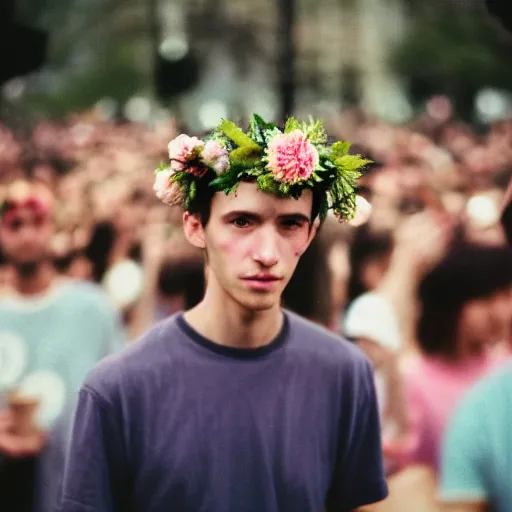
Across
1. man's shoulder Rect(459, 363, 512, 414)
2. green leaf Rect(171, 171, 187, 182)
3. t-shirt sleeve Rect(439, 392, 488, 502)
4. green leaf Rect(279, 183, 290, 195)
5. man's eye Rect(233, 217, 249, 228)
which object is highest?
green leaf Rect(171, 171, 187, 182)

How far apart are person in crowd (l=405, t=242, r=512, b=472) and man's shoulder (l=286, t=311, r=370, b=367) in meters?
1.60

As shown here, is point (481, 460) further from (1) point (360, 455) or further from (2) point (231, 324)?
(2) point (231, 324)

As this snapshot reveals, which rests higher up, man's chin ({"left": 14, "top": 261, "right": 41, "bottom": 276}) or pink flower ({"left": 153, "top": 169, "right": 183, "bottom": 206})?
pink flower ({"left": 153, "top": 169, "right": 183, "bottom": 206})

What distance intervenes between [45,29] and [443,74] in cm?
200

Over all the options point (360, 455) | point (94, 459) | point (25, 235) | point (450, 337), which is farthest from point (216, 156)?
point (25, 235)

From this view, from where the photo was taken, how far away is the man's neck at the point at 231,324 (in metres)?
2.04

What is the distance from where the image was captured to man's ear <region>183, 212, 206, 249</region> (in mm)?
2088

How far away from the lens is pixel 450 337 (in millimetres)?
3799

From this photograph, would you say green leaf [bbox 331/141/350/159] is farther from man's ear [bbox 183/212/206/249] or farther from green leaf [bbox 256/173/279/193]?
man's ear [bbox 183/212/206/249]

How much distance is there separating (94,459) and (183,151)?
0.71 metres

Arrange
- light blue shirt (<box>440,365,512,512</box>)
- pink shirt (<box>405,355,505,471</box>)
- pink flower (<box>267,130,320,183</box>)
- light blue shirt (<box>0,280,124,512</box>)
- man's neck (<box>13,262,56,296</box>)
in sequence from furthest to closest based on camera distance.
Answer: man's neck (<box>13,262,56,296</box>)
light blue shirt (<box>0,280,124,512</box>)
pink shirt (<box>405,355,505,471</box>)
light blue shirt (<box>440,365,512,512</box>)
pink flower (<box>267,130,320,183</box>)

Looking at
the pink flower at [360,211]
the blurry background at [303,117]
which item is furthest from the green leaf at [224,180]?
the blurry background at [303,117]

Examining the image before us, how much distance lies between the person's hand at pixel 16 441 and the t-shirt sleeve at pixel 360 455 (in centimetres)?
209

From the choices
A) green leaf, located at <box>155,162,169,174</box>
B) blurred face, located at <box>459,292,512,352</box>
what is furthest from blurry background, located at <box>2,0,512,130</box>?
green leaf, located at <box>155,162,169,174</box>
